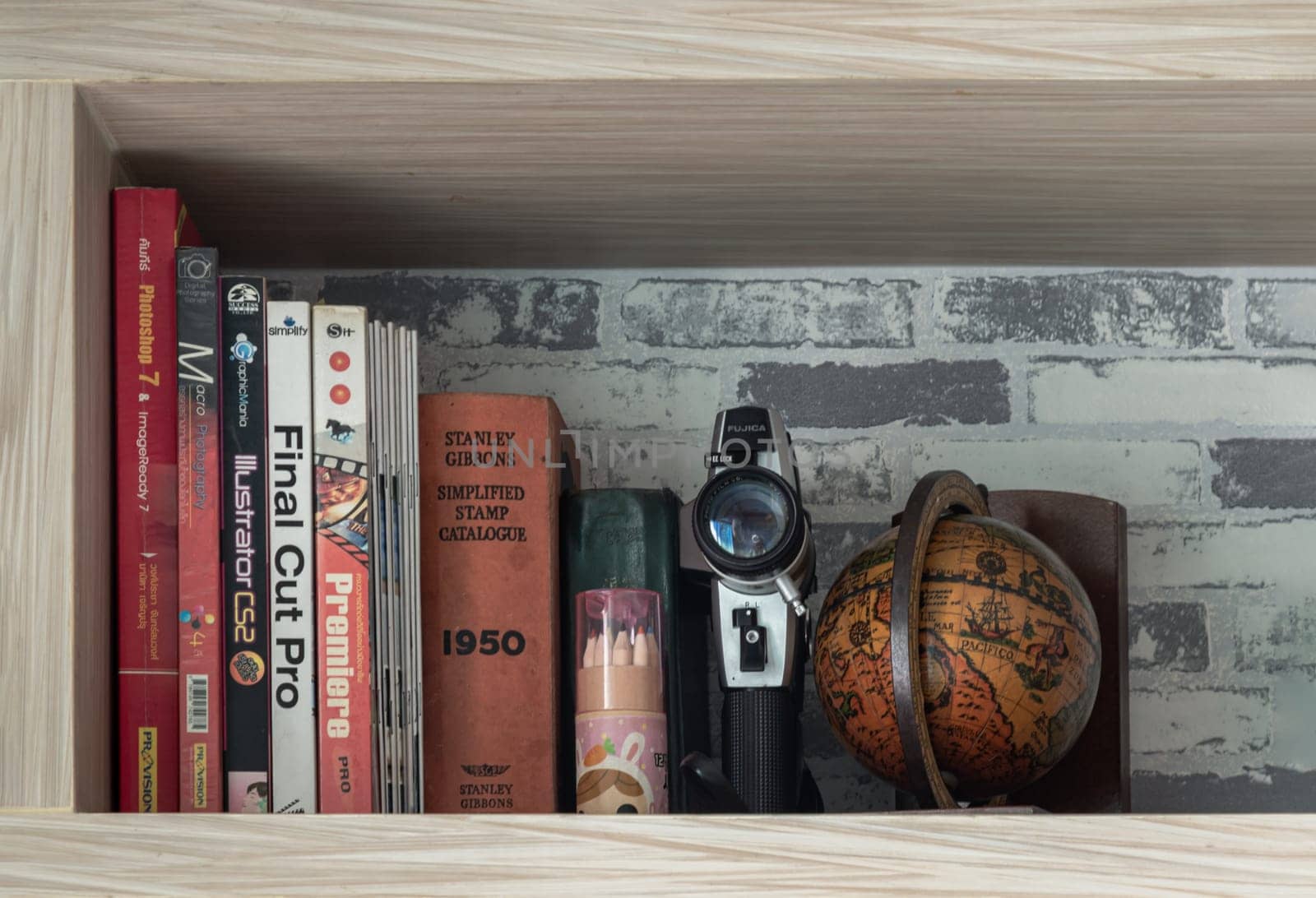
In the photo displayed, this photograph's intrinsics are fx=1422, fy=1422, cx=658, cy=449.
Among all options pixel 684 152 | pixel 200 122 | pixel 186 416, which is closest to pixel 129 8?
pixel 200 122

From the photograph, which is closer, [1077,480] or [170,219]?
[170,219]

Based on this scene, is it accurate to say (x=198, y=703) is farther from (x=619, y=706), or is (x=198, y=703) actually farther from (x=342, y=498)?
(x=619, y=706)

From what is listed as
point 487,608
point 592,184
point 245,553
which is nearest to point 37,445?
point 245,553

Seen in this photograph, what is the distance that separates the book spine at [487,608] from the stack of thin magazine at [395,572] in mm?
29

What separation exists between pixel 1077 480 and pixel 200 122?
2.66 ft

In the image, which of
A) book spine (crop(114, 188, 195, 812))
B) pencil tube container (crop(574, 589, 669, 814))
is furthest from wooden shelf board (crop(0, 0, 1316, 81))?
pencil tube container (crop(574, 589, 669, 814))

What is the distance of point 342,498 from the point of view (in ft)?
3.18

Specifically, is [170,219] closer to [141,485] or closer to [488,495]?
[141,485]

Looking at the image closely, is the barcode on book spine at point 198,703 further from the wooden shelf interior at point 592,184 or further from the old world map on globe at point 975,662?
the old world map on globe at point 975,662

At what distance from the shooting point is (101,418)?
0.93m

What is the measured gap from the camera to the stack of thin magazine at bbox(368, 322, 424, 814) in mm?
971

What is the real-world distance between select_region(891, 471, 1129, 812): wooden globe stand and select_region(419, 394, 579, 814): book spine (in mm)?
264

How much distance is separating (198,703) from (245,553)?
103mm

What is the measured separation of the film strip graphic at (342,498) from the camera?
3.16 feet
